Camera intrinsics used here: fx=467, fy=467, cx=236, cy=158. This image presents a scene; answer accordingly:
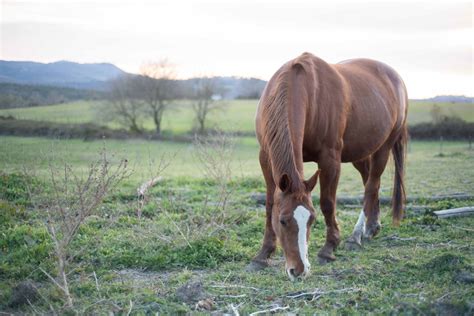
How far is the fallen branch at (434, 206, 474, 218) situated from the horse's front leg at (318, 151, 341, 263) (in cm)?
280

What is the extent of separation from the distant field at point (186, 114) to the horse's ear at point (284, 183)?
5.10m

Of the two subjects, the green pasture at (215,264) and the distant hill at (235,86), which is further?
the distant hill at (235,86)

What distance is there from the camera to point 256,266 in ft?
18.6

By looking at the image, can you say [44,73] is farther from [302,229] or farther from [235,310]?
[235,310]

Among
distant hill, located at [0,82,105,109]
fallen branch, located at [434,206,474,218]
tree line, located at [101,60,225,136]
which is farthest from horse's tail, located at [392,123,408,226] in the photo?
tree line, located at [101,60,225,136]

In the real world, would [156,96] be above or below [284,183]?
above

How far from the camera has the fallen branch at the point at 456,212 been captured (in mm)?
8016

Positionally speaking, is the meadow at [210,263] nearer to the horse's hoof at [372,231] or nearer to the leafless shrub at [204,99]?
the horse's hoof at [372,231]

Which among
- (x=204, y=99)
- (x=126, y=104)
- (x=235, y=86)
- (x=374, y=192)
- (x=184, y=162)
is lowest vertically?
(x=184, y=162)

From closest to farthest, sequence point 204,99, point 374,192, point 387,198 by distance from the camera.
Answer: point 374,192 → point 387,198 → point 204,99

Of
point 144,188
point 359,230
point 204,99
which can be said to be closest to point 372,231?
point 359,230

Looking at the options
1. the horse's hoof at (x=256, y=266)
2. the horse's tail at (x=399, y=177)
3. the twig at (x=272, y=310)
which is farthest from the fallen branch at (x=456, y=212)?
the twig at (x=272, y=310)

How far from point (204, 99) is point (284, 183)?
4432 centimetres

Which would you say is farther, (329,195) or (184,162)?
(184,162)
